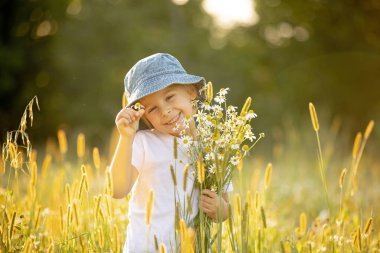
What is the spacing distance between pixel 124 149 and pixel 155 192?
0.88 feet

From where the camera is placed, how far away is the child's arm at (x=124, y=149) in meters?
2.41

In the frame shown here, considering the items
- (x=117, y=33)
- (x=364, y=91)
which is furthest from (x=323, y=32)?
(x=117, y=33)

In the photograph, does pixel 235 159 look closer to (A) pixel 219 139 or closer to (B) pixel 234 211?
(A) pixel 219 139

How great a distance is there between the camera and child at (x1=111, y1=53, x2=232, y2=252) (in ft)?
7.97

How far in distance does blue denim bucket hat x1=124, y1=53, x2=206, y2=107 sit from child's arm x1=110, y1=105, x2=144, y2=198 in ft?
0.40

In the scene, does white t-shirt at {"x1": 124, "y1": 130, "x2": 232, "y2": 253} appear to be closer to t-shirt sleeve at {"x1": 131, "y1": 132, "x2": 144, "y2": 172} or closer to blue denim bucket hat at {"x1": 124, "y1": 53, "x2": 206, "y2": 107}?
t-shirt sleeve at {"x1": 131, "y1": 132, "x2": 144, "y2": 172}

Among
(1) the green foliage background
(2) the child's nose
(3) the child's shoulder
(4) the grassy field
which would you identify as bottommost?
(4) the grassy field

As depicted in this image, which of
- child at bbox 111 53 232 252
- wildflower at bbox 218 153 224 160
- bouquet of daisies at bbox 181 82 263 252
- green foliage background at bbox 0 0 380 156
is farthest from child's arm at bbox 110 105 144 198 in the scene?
green foliage background at bbox 0 0 380 156

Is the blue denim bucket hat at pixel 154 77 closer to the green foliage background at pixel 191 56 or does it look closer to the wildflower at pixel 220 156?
the wildflower at pixel 220 156

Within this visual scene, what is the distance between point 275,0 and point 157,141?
16.0m

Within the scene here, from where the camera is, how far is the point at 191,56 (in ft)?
53.6

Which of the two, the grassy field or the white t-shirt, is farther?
the white t-shirt

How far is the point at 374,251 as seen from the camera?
2.77m

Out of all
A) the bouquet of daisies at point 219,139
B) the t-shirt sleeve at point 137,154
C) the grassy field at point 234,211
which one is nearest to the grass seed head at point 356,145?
the grassy field at point 234,211
